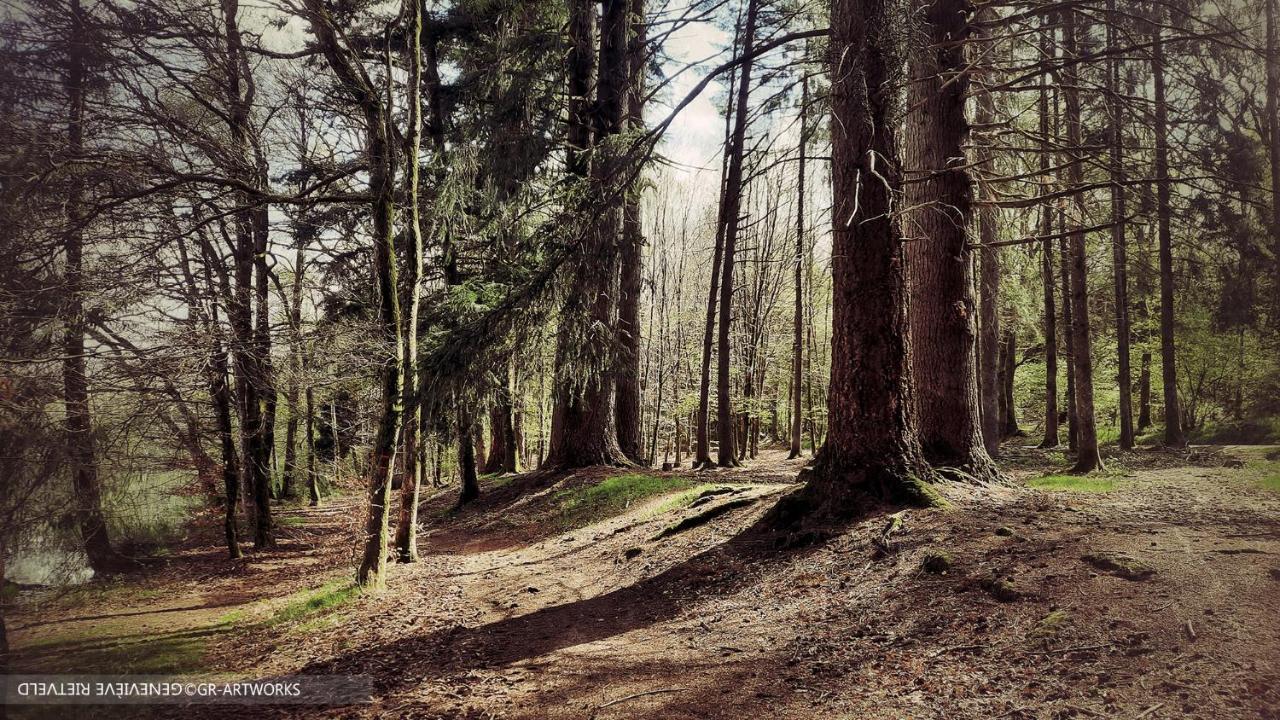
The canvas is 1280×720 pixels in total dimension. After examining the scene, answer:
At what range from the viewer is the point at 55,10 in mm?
5594

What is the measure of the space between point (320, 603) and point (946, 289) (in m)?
8.22

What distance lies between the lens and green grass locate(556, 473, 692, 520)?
1011 cm

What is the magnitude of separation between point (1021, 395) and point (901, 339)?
75.3ft

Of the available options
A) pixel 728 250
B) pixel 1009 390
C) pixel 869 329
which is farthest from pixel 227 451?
pixel 1009 390

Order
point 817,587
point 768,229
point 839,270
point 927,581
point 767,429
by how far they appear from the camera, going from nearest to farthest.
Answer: point 927,581 < point 817,587 < point 839,270 < point 768,229 < point 767,429

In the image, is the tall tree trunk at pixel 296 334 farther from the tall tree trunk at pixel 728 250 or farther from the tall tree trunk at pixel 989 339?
the tall tree trunk at pixel 989 339

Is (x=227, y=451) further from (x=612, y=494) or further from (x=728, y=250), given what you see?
(x=728, y=250)

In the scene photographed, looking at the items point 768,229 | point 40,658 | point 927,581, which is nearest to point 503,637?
point 927,581

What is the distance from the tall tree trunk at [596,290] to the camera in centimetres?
644

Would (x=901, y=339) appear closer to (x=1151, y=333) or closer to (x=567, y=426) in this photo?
(x=567, y=426)

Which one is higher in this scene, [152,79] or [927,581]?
[152,79]

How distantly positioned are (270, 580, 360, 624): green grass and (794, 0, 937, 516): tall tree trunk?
552 centimetres

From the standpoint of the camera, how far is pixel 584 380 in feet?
28.1

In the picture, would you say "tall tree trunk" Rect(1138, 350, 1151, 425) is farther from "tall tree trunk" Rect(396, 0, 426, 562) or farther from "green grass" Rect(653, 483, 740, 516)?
"tall tree trunk" Rect(396, 0, 426, 562)
